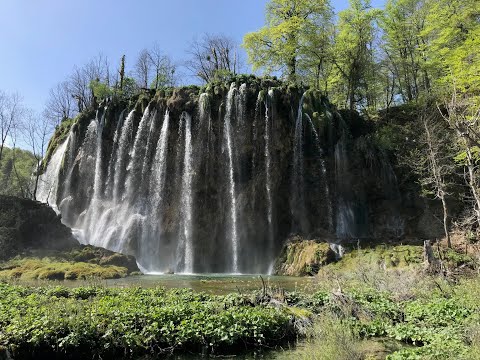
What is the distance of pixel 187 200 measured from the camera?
3178cm

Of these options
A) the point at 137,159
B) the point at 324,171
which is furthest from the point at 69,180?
the point at 324,171

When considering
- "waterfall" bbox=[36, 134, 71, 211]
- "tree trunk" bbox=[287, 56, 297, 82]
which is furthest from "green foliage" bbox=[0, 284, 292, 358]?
"tree trunk" bbox=[287, 56, 297, 82]

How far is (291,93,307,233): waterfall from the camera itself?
3027 centimetres

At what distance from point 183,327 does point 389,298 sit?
20.1ft

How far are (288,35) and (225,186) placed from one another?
1800cm

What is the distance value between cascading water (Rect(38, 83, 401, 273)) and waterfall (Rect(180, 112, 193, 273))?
8 centimetres

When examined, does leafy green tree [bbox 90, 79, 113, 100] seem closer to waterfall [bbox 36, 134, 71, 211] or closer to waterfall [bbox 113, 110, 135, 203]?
waterfall [bbox 36, 134, 71, 211]

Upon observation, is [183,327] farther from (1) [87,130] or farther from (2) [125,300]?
(1) [87,130]

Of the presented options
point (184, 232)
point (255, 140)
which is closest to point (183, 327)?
point (184, 232)

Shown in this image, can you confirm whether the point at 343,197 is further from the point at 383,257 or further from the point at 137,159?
the point at 137,159

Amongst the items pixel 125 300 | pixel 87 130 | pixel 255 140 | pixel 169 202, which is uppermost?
pixel 87 130

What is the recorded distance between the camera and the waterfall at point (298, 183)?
3027 centimetres

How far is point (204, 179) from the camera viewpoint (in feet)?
106

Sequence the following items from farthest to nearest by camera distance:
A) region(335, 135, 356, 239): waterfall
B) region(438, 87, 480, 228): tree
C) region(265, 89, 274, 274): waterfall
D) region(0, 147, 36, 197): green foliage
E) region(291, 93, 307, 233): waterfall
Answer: region(0, 147, 36, 197): green foliage → region(291, 93, 307, 233): waterfall → region(335, 135, 356, 239): waterfall → region(265, 89, 274, 274): waterfall → region(438, 87, 480, 228): tree
